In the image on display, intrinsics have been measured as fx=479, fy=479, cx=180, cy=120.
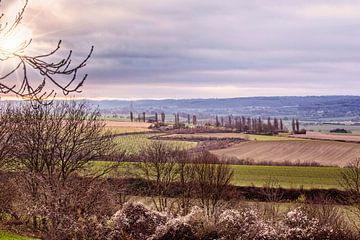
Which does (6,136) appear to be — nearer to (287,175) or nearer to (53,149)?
(53,149)

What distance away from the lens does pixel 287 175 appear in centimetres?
6166

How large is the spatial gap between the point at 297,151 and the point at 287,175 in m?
24.9

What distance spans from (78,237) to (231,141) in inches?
2998

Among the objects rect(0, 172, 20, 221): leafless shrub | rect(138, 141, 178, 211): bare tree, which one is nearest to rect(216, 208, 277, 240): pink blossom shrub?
rect(138, 141, 178, 211): bare tree

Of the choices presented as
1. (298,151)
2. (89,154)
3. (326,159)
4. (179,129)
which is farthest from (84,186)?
(179,129)

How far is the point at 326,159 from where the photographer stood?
7756cm

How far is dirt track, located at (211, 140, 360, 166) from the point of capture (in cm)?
7800

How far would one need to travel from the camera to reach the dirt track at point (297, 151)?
78.0 meters

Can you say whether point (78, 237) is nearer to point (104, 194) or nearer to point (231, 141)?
point (104, 194)

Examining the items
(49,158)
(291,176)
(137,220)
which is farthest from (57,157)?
(291,176)

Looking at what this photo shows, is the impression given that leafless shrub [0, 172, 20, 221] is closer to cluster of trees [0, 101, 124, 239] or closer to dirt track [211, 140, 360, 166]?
cluster of trees [0, 101, 124, 239]

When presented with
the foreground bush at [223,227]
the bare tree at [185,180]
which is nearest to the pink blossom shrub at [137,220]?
the foreground bush at [223,227]

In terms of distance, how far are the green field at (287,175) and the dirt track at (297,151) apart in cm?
1007

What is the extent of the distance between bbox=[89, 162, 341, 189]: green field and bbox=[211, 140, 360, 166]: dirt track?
10.1m
